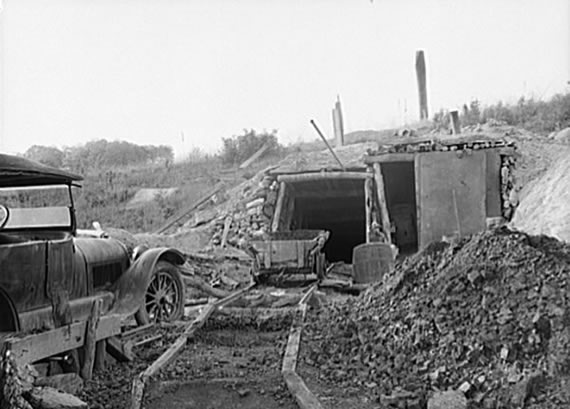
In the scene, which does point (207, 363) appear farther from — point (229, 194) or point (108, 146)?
point (108, 146)

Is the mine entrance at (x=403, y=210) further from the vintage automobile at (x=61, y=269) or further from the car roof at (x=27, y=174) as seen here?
the car roof at (x=27, y=174)

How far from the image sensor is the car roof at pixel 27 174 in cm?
548

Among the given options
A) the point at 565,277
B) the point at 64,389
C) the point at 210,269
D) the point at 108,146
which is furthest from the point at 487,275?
the point at 108,146

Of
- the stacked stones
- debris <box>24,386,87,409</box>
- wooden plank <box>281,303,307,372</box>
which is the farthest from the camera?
the stacked stones

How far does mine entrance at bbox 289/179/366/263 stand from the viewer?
18875 millimetres

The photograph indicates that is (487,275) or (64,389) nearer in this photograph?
(64,389)

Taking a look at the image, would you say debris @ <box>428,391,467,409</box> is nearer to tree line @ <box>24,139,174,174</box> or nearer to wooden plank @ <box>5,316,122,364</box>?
wooden plank @ <box>5,316,122,364</box>

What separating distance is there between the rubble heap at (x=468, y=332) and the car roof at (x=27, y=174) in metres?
3.06

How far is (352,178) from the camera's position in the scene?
17297 millimetres

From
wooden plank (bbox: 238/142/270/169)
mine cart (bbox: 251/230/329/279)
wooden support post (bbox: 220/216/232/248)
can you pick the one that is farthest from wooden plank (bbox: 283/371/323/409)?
wooden plank (bbox: 238/142/270/169)

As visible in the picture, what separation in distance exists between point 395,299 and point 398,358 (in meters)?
1.49

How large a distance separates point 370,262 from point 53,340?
28.5ft

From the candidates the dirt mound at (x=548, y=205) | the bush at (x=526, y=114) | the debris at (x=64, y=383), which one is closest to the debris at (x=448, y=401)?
the debris at (x=64, y=383)

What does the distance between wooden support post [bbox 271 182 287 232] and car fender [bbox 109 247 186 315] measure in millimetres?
8372
